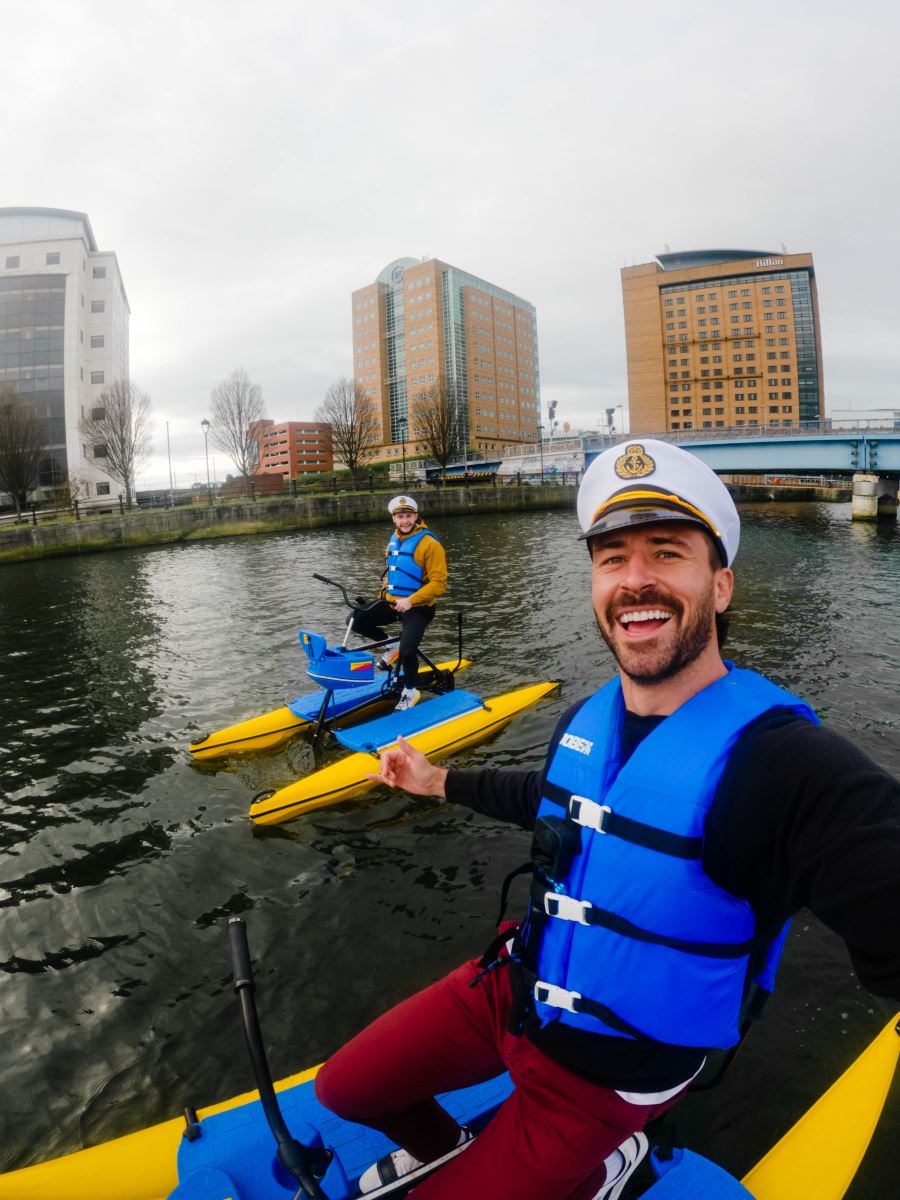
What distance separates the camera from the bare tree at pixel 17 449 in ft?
156

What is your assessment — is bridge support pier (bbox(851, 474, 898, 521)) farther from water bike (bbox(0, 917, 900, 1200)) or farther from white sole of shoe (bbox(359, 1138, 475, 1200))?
white sole of shoe (bbox(359, 1138, 475, 1200))

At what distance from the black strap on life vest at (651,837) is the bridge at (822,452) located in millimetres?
38846

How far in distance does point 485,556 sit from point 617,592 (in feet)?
78.8

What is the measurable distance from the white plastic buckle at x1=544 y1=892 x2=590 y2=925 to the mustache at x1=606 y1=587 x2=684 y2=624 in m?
0.89

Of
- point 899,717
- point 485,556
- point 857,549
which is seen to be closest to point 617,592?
point 899,717

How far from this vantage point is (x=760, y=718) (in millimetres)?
1748

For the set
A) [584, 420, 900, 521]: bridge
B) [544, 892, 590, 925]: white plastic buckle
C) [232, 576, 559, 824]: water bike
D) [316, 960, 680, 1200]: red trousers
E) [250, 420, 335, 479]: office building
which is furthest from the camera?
[250, 420, 335, 479]: office building

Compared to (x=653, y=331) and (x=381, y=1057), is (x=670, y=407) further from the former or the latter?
(x=381, y=1057)

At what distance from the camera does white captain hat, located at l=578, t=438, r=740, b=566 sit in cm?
192

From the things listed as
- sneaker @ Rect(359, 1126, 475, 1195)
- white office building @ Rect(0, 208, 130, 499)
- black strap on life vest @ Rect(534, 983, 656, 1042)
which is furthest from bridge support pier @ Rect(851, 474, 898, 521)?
white office building @ Rect(0, 208, 130, 499)

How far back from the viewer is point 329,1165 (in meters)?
2.17

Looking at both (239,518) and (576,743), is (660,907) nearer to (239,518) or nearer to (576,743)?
(576,743)

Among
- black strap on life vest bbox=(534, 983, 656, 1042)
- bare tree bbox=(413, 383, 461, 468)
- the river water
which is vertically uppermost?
bare tree bbox=(413, 383, 461, 468)

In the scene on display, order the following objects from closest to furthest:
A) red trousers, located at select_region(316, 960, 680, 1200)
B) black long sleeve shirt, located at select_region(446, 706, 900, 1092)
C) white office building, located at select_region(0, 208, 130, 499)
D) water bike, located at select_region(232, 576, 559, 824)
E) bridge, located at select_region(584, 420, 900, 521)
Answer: black long sleeve shirt, located at select_region(446, 706, 900, 1092), red trousers, located at select_region(316, 960, 680, 1200), water bike, located at select_region(232, 576, 559, 824), bridge, located at select_region(584, 420, 900, 521), white office building, located at select_region(0, 208, 130, 499)
